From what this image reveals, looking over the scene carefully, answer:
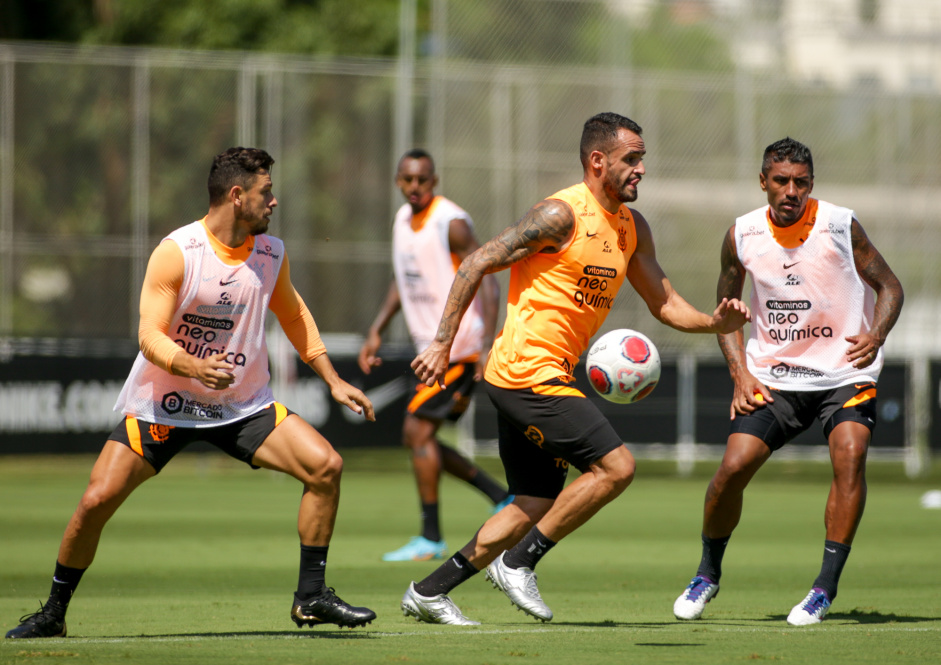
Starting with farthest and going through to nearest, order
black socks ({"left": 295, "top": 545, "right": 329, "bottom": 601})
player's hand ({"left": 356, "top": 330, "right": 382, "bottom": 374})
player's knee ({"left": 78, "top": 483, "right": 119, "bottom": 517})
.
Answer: player's hand ({"left": 356, "top": 330, "right": 382, "bottom": 374}), black socks ({"left": 295, "top": 545, "right": 329, "bottom": 601}), player's knee ({"left": 78, "top": 483, "right": 119, "bottom": 517})

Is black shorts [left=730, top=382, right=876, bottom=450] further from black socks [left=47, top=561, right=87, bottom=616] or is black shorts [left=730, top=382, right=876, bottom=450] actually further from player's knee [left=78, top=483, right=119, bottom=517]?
black socks [left=47, top=561, right=87, bottom=616]

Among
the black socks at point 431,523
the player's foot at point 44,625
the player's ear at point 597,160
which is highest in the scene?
the player's ear at point 597,160

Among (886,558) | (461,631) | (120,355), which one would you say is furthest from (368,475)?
(461,631)

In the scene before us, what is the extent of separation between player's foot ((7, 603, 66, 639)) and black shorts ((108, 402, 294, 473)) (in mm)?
819

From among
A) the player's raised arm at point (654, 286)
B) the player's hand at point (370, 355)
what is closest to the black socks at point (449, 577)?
the player's raised arm at point (654, 286)

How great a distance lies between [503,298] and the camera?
23047mm

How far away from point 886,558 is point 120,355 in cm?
1102

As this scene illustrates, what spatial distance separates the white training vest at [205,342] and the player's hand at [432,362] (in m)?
0.80

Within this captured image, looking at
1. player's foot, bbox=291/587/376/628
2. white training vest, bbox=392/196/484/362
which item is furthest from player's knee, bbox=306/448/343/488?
white training vest, bbox=392/196/484/362

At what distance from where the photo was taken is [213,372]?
20.1ft

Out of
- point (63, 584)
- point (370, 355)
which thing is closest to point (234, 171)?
point (63, 584)

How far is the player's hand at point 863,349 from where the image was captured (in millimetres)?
7426

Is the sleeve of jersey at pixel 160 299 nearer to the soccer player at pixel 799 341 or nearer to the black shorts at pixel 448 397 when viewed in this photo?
the soccer player at pixel 799 341

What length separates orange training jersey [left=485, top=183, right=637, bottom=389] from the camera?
6.88 metres
